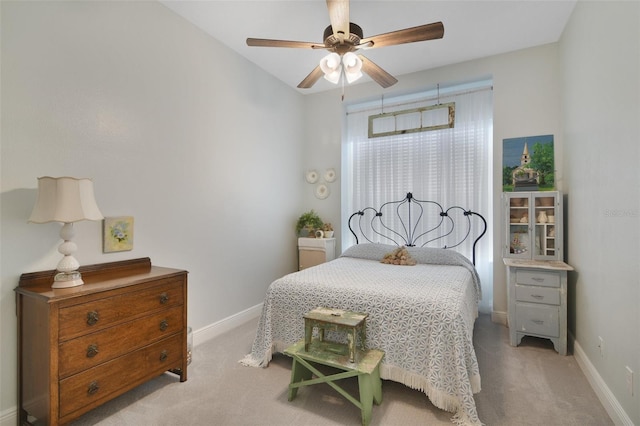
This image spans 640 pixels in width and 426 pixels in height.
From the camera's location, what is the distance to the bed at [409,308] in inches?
73.5

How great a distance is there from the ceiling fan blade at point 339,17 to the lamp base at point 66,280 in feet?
7.48

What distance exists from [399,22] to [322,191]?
2387 mm

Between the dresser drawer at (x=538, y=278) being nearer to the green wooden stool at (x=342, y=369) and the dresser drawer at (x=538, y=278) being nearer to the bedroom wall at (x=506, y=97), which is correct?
the bedroom wall at (x=506, y=97)

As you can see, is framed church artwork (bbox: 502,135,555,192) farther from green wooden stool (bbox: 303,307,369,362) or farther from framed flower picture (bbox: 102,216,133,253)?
framed flower picture (bbox: 102,216,133,253)

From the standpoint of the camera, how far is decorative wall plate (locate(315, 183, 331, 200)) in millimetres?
4574

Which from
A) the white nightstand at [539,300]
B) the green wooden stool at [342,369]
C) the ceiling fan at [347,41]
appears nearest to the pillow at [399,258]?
the white nightstand at [539,300]

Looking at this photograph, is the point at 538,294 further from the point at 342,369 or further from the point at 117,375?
the point at 117,375

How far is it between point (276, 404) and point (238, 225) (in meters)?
1.99

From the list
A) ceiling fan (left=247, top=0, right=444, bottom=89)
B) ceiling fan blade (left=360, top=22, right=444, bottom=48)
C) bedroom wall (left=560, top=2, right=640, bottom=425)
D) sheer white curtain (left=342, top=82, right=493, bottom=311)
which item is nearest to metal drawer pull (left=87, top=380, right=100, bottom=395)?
ceiling fan (left=247, top=0, right=444, bottom=89)

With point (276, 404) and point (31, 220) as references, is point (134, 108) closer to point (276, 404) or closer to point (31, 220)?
point (31, 220)

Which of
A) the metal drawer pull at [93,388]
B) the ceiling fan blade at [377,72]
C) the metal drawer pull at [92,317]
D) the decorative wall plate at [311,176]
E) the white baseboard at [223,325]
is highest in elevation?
the ceiling fan blade at [377,72]

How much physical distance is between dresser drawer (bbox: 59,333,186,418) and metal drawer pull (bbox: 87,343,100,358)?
87 mm

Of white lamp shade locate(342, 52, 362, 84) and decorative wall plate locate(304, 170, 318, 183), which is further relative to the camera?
decorative wall plate locate(304, 170, 318, 183)

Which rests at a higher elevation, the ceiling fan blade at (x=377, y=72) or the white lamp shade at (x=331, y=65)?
the ceiling fan blade at (x=377, y=72)
